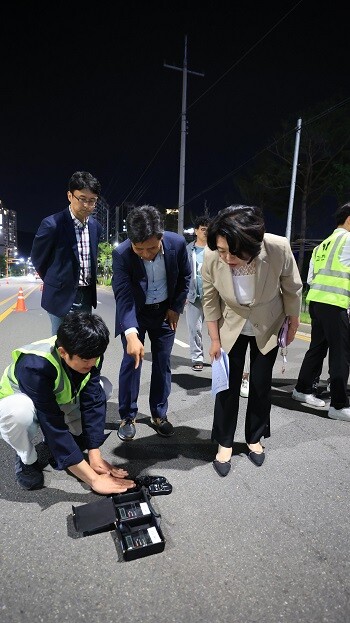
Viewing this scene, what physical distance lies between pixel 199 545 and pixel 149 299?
4.94 feet

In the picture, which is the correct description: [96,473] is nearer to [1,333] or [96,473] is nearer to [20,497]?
[20,497]

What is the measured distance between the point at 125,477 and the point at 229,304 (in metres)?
1.18

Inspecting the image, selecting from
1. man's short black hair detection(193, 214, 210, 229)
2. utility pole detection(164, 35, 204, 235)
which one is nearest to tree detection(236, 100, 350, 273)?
utility pole detection(164, 35, 204, 235)

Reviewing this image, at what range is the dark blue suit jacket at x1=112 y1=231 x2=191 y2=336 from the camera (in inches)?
99.0

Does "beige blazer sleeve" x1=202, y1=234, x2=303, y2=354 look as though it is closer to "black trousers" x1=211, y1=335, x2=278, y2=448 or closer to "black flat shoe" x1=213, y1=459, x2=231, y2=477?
"black trousers" x1=211, y1=335, x2=278, y2=448

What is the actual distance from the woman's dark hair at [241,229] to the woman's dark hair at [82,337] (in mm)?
757

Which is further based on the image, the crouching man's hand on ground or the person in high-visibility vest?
the person in high-visibility vest

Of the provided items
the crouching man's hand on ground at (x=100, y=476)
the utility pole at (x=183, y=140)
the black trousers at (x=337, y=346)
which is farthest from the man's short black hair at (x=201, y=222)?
the utility pole at (x=183, y=140)

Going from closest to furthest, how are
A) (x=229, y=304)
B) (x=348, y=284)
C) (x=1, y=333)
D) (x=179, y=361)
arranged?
(x=229, y=304), (x=348, y=284), (x=179, y=361), (x=1, y=333)

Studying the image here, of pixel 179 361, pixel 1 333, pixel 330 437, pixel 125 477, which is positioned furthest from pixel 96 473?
pixel 1 333

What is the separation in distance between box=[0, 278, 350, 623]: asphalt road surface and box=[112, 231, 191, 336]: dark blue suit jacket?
94 cm

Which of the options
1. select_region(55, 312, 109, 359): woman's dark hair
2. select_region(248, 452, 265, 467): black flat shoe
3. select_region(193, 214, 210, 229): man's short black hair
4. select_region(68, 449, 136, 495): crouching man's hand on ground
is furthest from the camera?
select_region(193, 214, 210, 229): man's short black hair

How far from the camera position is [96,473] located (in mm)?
2020

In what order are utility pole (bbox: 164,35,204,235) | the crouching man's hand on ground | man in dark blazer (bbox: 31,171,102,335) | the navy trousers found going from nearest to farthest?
1. the crouching man's hand on ground
2. the navy trousers
3. man in dark blazer (bbox: 31,171,102,335)
4. utility pole (bbox: 164,35,204,235)
